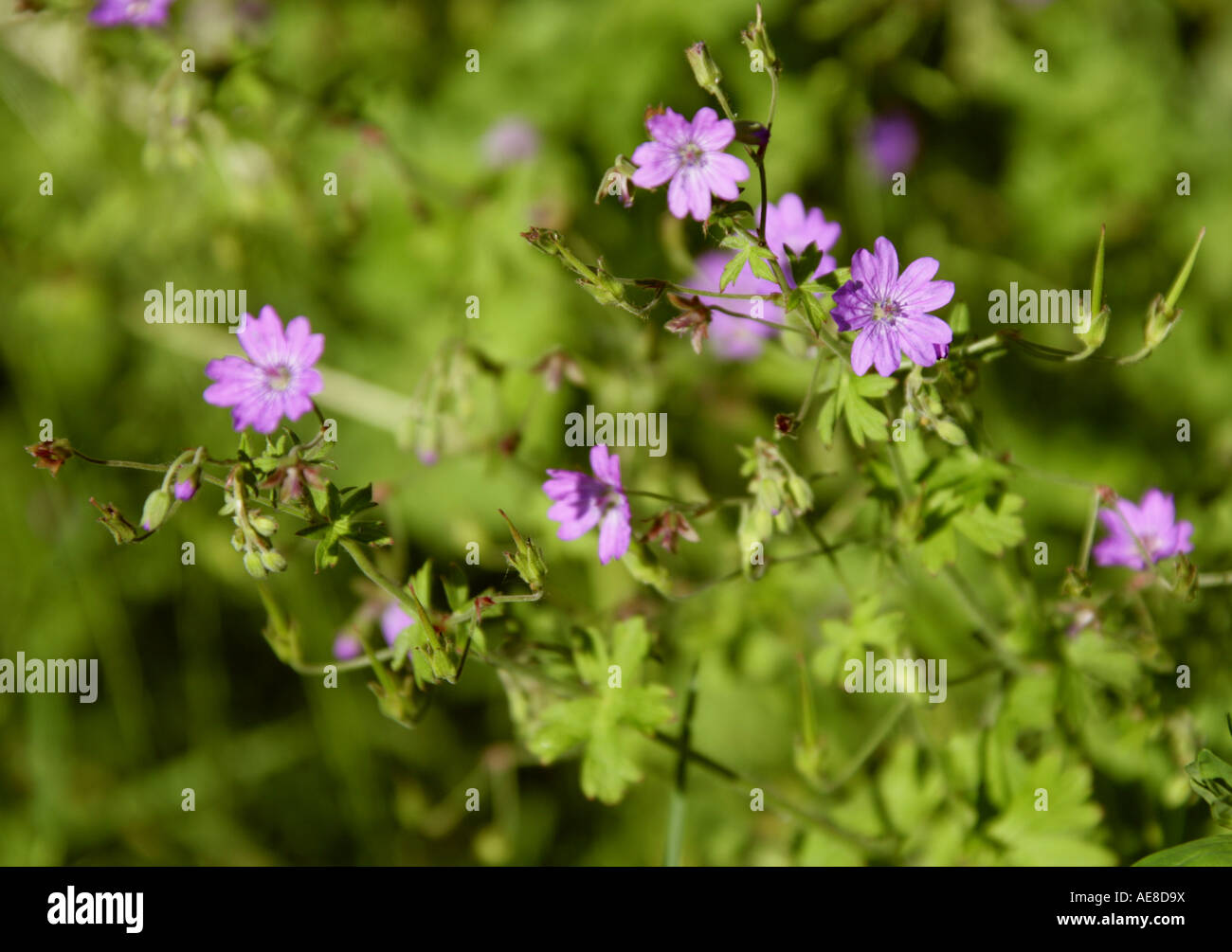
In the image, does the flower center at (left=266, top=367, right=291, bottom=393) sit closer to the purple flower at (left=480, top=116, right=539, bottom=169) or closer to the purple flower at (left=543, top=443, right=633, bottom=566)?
the purple flower at (left=543, top=443, right=633, bottom=566)

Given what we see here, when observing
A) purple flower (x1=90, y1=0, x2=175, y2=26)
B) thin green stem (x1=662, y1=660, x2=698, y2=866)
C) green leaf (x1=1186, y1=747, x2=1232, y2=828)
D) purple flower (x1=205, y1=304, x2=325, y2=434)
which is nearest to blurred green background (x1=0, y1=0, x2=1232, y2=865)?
purple flower (x1=90, y1=0, x2=175, y2=26)

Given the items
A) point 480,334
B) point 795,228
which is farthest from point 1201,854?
point 480,334

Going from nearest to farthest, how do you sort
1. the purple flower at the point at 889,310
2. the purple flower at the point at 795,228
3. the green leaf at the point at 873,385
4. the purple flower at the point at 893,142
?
the purple flower at the point at 889,310, the green leaf at the point at 873,385, the purple flower at the point at 795,228, the purple flower at the point at 893,142

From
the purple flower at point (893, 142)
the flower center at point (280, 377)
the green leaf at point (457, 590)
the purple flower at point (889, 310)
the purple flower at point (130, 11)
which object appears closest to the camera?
the purple flower at point (889, 310)

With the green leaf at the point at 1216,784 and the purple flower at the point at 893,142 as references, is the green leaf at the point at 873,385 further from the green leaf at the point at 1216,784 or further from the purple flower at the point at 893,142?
the purple flower at the point at 893,142

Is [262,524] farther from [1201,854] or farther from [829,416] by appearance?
[1201,854]

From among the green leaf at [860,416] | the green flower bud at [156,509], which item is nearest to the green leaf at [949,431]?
the green leaf at [860,416]
